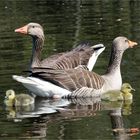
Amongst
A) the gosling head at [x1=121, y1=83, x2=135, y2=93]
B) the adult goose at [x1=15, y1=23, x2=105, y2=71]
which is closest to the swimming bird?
the adult goose at [x1=15, y1=23, x2=105, y2=71]

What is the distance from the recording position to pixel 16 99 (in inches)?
581

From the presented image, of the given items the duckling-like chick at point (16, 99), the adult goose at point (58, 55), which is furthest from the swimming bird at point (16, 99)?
the adult goose at point (58, 55)

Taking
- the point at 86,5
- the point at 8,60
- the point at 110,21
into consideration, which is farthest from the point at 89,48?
the point at 86,5

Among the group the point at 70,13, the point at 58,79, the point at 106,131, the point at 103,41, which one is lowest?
the point at 106,131

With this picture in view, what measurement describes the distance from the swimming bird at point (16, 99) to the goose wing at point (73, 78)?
0.71 meters

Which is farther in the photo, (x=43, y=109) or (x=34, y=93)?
(x=34, y=93)

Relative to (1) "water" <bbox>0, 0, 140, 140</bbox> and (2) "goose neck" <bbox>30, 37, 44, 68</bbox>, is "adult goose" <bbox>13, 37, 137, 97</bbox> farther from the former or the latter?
(2) "goose neck" <bbox>30, 37, 44, 68</bbox>

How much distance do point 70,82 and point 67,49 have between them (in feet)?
19.5

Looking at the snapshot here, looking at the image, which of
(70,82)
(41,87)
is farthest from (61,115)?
→ (70,82)

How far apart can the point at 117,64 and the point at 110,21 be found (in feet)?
37.2

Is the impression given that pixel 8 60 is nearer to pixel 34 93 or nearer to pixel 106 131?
pixel 34 93

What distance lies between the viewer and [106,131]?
12422 millimetres

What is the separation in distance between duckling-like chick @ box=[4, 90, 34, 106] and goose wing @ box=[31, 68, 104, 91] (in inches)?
28.3

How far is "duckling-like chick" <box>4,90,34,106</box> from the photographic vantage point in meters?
14.7
